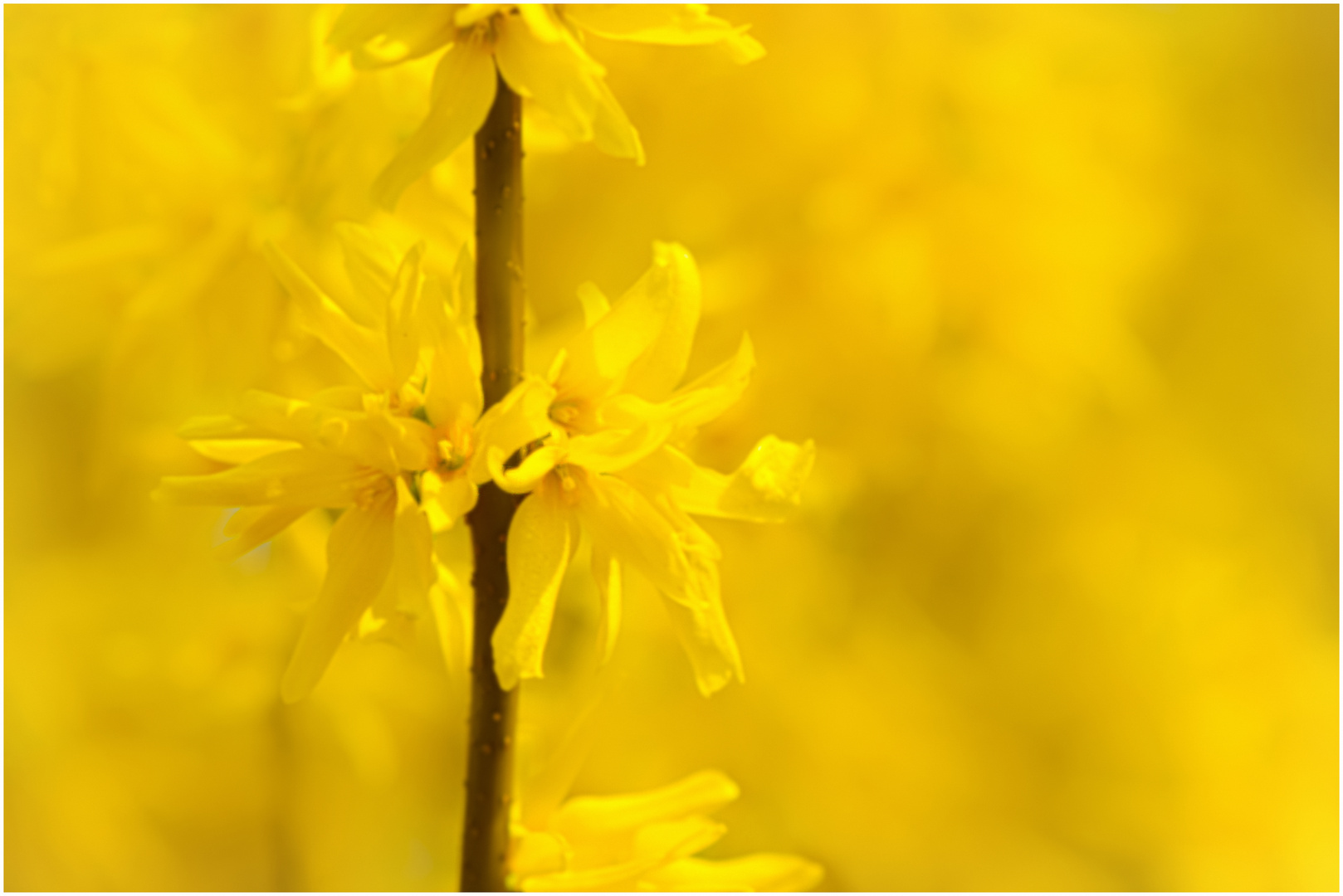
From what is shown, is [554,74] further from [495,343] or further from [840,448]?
[840,448]

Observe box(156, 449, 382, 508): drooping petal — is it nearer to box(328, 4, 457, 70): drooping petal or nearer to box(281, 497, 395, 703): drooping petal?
box(281, 497, 395, 703): drooping petal

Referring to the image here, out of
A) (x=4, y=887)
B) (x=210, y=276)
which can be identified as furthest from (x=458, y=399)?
(x=4, y=887)

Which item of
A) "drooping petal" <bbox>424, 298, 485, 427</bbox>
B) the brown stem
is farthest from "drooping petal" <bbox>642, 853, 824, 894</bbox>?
"drooping petal" <bbox>424, 298, 485, 427</bbox>

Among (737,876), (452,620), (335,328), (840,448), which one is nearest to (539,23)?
(335,328)

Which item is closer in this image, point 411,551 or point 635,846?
point 411,551

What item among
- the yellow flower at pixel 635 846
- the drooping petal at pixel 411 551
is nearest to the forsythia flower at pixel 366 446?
the drooping petal at pixel 411 551

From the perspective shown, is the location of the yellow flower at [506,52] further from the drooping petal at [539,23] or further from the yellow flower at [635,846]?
the yellow flower at [635,846]
